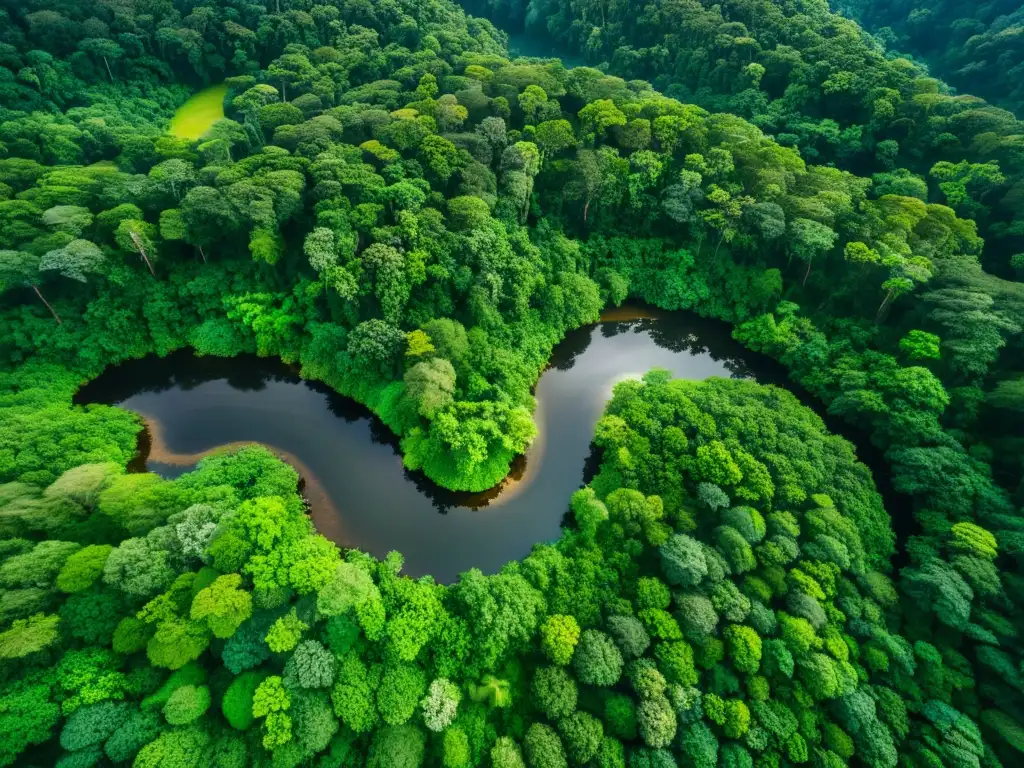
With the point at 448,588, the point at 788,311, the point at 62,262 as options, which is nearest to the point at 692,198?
the point at 788,311

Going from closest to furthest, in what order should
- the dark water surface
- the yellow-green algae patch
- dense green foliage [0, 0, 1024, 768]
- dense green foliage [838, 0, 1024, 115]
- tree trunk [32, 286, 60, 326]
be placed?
dense green foliage [0, 0, 1024, 768] → the dark water surface → tree trunk [32, 286, 60, 326] → the yellow-green algae patch → dense green foliage [838, 0, 1024, 115]

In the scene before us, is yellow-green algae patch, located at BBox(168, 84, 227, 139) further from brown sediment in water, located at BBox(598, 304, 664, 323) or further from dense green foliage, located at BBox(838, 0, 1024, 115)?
dense green foliage, located at BBox(838, 0, 1024, 115)

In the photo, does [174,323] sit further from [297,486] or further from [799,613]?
[799,613]

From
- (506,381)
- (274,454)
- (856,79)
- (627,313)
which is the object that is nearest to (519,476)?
(506,381)

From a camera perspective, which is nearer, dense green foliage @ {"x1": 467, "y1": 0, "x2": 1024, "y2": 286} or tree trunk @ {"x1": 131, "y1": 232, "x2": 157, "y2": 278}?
tree trunk @ {"x1": 131, "y1": 232, "x2": 157, "y2": 278}

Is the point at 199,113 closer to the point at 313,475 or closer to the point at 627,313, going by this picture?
the point at 313,475

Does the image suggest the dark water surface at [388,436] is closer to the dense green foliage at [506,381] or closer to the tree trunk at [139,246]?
the dense green foliage at [506,381]

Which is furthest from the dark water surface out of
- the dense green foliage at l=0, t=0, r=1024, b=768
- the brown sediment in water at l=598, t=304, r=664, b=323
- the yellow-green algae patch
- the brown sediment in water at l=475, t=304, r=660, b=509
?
the yellow-green algae patch
